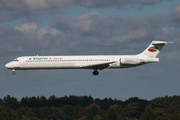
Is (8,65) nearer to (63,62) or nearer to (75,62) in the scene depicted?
(63,62)

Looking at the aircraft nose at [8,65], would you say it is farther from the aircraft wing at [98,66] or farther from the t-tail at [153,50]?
the t-tail at [153,50]

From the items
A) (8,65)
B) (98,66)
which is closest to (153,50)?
(98,66)

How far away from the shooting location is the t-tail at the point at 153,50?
340ft

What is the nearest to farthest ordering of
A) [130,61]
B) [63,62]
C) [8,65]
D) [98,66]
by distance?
[63,62]
[98,66]
[130,61]
[8,65]

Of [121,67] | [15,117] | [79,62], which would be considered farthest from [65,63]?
[15,117]

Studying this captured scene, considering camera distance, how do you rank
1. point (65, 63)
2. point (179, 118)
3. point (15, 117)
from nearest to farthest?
point (65, 63) < point (179, 118) < point (15, 117)

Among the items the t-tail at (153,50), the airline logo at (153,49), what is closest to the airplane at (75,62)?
the t-tail at (153,50)

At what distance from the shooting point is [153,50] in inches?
4094

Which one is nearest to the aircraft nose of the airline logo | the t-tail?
the t-tail

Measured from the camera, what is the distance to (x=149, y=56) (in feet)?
340

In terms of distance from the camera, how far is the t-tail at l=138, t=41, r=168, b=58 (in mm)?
103688

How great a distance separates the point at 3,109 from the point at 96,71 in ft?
322

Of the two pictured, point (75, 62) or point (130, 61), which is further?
point (130, 61)

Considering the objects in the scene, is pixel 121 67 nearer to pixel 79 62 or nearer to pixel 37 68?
pixel 79 62
